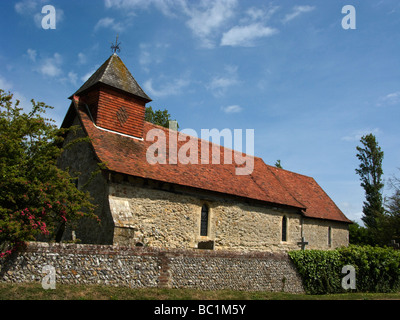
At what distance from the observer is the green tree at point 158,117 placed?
1444 inches

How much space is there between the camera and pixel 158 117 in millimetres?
36938

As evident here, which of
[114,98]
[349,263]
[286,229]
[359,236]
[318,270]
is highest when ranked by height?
[114,98]

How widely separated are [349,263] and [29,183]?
47.4ft

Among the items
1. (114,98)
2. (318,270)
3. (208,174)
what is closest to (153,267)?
(318,270)

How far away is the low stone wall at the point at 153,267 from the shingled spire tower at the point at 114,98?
26.5ft

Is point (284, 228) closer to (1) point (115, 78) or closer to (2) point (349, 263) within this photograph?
(2) point (349, 263)

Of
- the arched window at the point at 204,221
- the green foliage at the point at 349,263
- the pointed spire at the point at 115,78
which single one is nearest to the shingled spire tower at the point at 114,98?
the pointed spire at the point at 115,78

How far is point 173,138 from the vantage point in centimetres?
2112

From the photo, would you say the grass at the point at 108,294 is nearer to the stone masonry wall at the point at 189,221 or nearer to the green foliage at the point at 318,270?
the green foliage at the point at 318,270

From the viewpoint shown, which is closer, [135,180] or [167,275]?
[167,275]

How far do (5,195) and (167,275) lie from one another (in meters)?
5.64

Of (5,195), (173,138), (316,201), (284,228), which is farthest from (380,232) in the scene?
(5,195)
